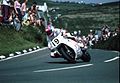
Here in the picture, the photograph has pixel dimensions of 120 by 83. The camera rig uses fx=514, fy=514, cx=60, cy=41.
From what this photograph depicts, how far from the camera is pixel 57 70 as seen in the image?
428 inches

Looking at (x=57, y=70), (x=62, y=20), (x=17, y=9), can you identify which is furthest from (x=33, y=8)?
(x=57, y=70)

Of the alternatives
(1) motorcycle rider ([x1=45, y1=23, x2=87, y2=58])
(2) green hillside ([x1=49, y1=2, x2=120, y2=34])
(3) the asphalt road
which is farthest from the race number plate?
(3) the asphalt road

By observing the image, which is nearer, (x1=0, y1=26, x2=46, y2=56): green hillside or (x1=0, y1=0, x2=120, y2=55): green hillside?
(x1=0, y1=0, x2=120, y2=55): green hillside

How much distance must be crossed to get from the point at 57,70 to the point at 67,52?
2.72 ft

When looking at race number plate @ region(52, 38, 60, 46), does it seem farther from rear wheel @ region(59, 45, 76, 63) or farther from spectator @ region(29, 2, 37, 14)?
spectator @ region(29, 2, 37, 14)

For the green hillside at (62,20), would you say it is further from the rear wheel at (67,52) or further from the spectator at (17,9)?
the rear wheel at (67,52)

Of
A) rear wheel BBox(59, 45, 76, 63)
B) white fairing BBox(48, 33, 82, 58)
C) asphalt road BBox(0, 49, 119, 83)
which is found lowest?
asphalt road BBox(0, 49, 119, 83)

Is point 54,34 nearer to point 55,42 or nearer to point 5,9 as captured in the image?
point 55,42

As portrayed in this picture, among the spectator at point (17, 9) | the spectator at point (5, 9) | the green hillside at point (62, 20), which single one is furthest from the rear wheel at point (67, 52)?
the spectator at point (17, 9)

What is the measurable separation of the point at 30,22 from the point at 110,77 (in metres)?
7.79

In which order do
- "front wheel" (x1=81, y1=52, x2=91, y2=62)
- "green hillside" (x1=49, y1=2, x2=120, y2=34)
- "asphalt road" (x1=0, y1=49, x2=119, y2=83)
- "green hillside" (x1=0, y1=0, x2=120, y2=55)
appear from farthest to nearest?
"green hillside" (x1=0, y1=0, x2=120, y2=55), "green hillside" (x1=49, y1=2, x2=120, y2=34), "front wheel" (x1=81, y1=52, x2=91, y2=62), "asphalt road" (x1=0, y1=49, x2=119, y2=83)

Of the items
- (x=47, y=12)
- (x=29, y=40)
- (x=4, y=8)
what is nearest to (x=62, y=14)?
(x=4, y=8)

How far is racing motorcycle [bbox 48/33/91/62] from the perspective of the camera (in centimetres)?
1145

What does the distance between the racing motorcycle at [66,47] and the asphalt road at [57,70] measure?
218 millimetres
